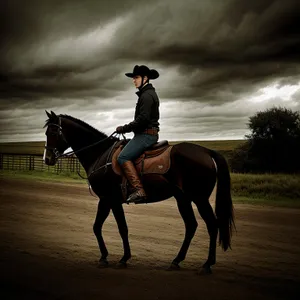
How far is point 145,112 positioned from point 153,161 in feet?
2.84

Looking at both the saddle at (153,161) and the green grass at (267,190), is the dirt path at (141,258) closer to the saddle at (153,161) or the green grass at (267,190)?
the saddle at (153,161)

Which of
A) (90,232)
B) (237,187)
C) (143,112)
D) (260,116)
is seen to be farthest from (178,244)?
(260,116)

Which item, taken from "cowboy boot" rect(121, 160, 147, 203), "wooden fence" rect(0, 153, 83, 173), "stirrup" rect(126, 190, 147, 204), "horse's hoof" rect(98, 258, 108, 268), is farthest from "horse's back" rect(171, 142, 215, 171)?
"wooden fence" rect(0, 153, 83, 173)

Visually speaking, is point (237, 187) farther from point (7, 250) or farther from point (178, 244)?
point (7, 250)

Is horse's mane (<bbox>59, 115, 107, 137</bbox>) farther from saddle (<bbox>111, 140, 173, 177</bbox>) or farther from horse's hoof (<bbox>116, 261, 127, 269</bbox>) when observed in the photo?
horse's hoof (<bbox>116, 261, 127, 269</bbox>)

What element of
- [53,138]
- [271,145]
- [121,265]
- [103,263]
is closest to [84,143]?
[53,138]

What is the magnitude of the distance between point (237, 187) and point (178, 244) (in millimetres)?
9710

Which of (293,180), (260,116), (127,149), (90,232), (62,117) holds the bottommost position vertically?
(90,232)

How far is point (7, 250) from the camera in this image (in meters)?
5.82

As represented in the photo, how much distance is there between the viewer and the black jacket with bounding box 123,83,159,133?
5199 millimetres

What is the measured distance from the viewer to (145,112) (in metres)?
5.20

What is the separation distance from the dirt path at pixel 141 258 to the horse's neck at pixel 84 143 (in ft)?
6.13

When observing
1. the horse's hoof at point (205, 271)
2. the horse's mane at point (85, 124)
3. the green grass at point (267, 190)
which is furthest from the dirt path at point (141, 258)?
the green grass at point (267, 190)

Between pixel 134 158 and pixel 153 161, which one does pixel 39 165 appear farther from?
pixel 153 161
